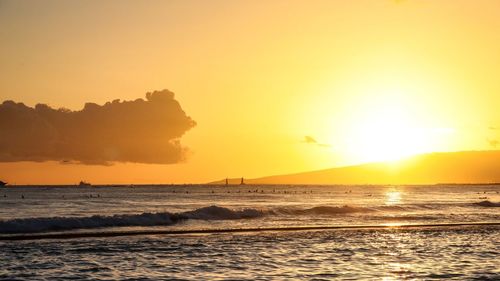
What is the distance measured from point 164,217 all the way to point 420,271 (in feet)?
146

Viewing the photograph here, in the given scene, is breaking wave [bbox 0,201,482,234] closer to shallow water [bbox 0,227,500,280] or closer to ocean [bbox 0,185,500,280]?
ocean [bbox 0,185,500,280]

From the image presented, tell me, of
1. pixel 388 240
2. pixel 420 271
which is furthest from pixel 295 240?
pixel 420 271

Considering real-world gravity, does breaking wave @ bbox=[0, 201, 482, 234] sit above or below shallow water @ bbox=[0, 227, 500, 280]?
above

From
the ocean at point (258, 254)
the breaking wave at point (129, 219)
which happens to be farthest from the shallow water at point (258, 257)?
the breaking wave at point (129, 219)

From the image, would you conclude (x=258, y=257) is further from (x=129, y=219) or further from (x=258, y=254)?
(x=129, y=219)

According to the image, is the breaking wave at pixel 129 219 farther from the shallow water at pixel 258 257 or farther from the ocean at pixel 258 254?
the shallow water at pixel 258 257

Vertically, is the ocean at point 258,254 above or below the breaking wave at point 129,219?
below

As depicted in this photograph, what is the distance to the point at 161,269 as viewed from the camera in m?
30.3

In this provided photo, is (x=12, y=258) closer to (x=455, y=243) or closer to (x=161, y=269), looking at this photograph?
(x=161, y=269)

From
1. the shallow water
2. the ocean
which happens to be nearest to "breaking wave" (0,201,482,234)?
the ocean

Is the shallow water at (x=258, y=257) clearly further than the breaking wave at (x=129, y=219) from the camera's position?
No

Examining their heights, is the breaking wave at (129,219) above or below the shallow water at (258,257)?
above

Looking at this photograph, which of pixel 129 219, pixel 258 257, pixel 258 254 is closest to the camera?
pixel 258 257

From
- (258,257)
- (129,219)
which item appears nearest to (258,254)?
(258,257)
